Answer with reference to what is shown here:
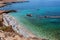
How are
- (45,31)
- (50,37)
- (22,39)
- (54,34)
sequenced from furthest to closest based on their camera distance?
1. (45,31)
2. (54,34)
3. (50,37)
4. (22,39)

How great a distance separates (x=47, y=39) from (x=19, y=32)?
4.66 metres

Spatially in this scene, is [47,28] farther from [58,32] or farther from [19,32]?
[19,32]

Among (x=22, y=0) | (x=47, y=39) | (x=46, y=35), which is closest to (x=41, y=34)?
(x=46, y=35)

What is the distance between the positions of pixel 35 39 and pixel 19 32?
4.18 meters

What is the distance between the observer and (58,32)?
26688 millimetres

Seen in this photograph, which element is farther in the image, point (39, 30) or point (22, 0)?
point (22, 0)

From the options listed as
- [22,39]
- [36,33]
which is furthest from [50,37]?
[22,39]

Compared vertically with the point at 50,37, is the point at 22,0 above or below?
below

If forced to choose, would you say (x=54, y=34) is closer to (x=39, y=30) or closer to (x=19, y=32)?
(x=39, y=30)

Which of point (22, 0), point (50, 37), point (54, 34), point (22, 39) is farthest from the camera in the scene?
point (22, 0)

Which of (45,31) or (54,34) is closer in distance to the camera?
(54,34)

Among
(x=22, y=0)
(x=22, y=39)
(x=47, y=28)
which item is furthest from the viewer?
(x=22, y=0)

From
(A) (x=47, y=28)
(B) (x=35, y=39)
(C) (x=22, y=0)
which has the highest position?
(B) (x=35, y=39)

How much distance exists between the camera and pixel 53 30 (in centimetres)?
2778
